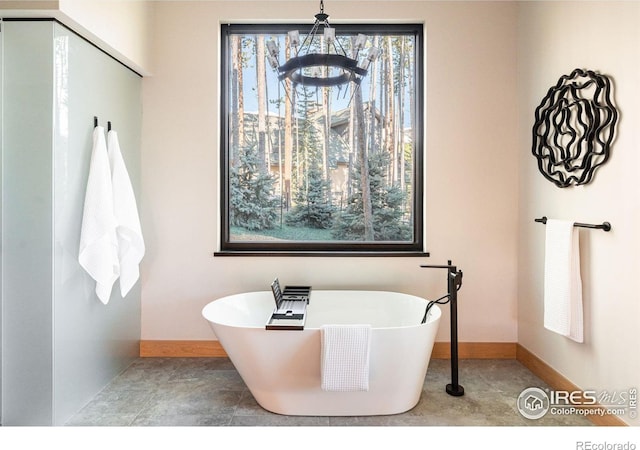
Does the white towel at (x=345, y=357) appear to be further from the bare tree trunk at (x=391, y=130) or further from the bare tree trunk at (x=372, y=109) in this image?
the bare tree trunk at (x=372, y=109)

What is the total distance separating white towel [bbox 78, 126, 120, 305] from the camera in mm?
2242

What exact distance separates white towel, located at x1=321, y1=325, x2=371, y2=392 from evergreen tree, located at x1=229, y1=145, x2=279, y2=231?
1376 mm

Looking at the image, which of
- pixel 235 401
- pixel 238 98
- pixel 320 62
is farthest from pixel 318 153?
pixel 235 401

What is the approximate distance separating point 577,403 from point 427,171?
1.69m

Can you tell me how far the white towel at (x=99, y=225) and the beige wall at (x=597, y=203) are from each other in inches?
102

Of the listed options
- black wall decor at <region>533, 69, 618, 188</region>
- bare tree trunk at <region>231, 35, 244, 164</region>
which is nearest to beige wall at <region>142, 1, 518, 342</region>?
bare tree trunk at <region>231, 35, 244, 164</region>

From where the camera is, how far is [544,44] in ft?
8.83

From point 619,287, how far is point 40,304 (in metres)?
2.81

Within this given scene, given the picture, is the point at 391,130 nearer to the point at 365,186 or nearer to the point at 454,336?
the point at 365,186

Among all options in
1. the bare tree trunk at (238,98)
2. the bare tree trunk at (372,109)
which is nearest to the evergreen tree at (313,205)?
the bare tree trunk at (372,109)

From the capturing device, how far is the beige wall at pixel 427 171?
3059mm

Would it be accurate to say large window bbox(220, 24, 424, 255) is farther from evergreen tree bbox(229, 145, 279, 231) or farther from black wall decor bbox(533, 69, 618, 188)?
black wall decor bbox(533, 69, 618, 188)

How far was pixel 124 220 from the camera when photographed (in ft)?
8.28

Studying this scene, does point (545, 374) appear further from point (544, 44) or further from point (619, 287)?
point (544, 44)
